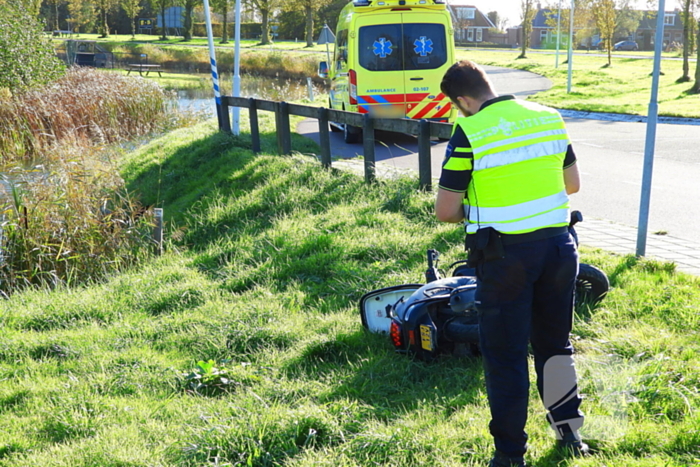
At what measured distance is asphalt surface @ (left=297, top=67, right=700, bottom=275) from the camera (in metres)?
6.08

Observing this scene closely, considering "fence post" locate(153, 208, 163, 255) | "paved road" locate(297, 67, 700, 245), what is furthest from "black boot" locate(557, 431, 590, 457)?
"fence post" locate(153, 208, 163, 255)

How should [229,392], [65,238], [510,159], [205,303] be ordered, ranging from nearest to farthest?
[510,159] → [229,392] → [205,303] → [65,238]

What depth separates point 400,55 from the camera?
13.1 m

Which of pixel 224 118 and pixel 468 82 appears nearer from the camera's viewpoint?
pixel 468 82

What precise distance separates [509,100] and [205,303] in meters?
3.38

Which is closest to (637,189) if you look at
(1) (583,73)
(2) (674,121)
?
(2) (674,121)

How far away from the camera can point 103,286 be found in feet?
20.5

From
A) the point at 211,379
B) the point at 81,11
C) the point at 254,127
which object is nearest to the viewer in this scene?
the point at 211,379

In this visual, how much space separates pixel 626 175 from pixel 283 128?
16.6 ft

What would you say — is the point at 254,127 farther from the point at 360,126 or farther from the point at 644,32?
the point at 644,32

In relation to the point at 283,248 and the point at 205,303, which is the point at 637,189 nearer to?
the point at 283,248

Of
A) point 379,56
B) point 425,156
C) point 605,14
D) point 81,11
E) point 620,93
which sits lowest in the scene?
point 620,93

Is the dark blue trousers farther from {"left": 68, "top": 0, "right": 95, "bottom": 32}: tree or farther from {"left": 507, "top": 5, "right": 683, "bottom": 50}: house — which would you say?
{"left": 507, "top": 5, "right": 683, "bottom": 50}: house

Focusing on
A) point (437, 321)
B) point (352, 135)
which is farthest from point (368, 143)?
point (352, 135)
